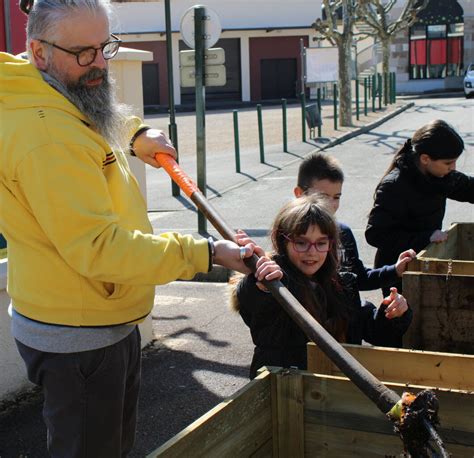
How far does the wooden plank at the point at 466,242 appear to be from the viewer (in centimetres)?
498

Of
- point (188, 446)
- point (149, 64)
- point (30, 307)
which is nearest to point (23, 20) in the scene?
point (30, 307)

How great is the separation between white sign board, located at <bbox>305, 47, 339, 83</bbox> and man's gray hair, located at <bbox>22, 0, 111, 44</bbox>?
21.6 m

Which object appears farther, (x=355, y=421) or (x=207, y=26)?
(x=207, y=26)

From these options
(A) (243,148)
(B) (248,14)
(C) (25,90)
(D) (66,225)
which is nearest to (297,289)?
(D) (66,225)

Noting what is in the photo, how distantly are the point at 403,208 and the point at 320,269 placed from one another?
134cm

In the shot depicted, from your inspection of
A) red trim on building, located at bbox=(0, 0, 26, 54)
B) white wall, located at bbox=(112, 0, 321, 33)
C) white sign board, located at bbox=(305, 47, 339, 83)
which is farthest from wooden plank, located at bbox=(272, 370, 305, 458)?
white wall, located at bbox=(112, 0, 321, 33)

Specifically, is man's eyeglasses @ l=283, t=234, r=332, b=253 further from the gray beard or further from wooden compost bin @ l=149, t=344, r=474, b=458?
the gray beard

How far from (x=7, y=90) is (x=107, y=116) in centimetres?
30

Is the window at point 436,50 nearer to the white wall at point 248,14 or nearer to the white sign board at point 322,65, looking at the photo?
the white wall at point 248,14

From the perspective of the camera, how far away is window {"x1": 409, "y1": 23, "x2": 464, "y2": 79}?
44.7 meters

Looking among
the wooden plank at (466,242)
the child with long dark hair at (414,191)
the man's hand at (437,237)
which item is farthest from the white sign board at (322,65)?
the man's hand at (437,237)

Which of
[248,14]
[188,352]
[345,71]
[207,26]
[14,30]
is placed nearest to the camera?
[188,352]

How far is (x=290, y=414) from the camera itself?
2.64m

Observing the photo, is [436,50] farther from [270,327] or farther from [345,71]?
[270,327]
